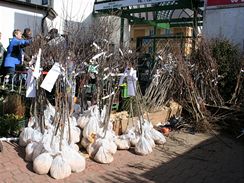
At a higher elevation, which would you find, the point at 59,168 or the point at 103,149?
the point at 103,149

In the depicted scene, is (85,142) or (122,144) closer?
(85,142)

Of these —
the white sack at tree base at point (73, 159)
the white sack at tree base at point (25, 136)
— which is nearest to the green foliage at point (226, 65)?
the white sack at tree base at point (73, 159)

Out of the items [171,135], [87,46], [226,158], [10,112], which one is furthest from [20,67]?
[226,158]

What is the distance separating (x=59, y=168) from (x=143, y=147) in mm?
1634

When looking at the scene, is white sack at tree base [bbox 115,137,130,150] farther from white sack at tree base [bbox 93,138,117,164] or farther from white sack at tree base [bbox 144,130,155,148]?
white sack at tree base [bbox 93,138,117,164]

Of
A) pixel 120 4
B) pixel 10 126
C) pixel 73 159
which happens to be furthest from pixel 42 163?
pixel 120 4

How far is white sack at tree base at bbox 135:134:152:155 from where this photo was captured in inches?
220

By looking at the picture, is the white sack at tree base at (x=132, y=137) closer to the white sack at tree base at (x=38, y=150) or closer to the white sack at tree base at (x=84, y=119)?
the white sack at tree base at (x=84, y=119)

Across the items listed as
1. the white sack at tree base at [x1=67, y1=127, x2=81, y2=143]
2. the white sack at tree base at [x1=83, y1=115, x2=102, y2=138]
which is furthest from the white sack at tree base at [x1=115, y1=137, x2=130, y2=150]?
the white sack at tree base at [x1=67, y1=127, x2=81, y2=143]

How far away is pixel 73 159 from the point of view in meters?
4.62

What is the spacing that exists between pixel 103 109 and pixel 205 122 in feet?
8.59

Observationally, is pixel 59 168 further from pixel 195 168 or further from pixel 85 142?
pixel 195 168

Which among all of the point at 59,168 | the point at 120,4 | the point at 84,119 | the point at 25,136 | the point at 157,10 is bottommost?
the point at 59,168

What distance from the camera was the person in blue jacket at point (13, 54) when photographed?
26.6 ft
